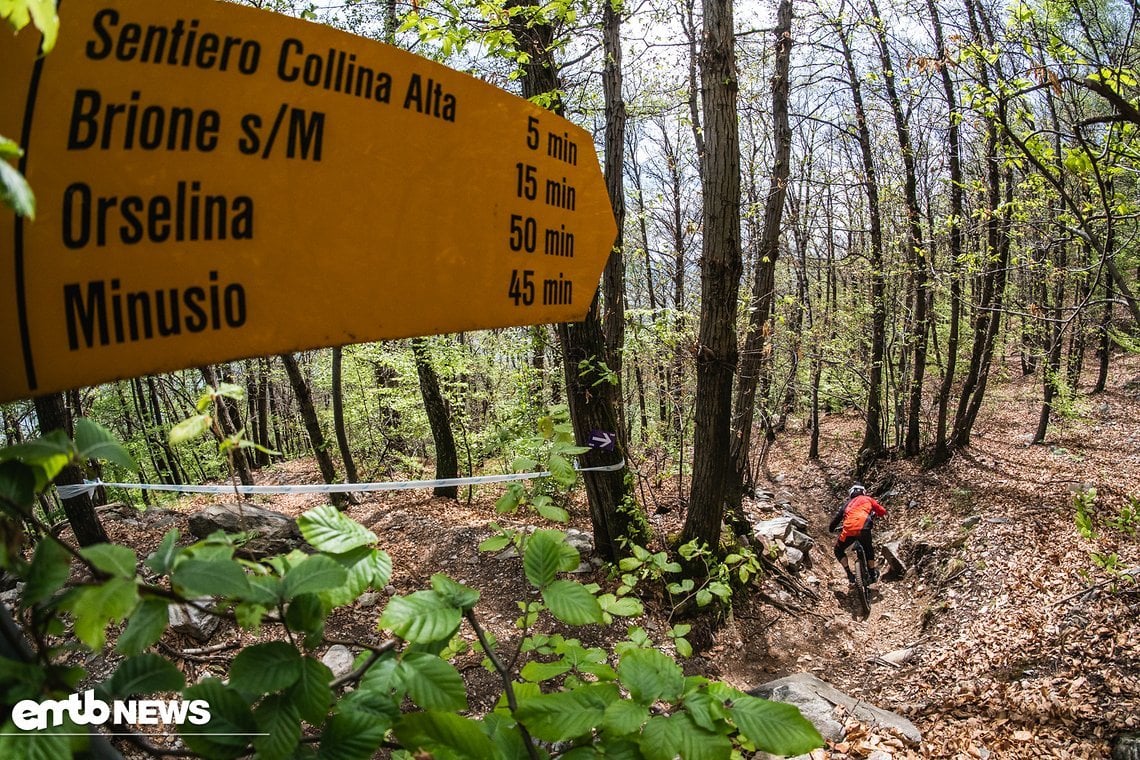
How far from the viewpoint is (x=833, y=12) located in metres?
9.09

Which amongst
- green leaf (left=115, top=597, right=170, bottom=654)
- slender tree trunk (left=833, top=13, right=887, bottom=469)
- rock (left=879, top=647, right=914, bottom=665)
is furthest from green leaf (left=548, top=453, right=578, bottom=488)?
slender tree trunk (left=833, top=13, right=887, bottom=469)

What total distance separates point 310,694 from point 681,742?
24.0 inches

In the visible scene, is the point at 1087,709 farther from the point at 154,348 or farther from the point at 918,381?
the point at 918,381

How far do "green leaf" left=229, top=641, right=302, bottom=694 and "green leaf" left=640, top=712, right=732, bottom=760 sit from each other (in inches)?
23.2

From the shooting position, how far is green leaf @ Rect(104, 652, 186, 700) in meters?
0.75

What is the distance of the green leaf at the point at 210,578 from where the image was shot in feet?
2.34

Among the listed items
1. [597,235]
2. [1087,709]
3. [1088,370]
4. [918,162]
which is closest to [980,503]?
[1087,709]

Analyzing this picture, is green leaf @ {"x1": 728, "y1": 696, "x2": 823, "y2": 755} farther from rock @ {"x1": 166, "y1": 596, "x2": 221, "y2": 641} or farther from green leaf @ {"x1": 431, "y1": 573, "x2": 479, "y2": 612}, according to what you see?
rock @ {"x1": 166, "y1": 596, "x2": 221, "y2": 641}

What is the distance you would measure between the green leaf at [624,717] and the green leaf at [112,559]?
77cm

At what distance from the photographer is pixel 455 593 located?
111cm

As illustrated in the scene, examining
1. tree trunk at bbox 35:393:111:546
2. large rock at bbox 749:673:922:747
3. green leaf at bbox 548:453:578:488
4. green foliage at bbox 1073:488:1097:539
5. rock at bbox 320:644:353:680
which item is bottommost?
large rock at bbox 749:673:922:747

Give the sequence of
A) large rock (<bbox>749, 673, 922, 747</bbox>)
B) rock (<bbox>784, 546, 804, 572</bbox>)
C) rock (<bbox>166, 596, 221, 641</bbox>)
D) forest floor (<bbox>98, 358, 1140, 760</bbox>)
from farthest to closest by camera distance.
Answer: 1. rock (<bbox>784, 546, 804, 572</bbox>)
2. rock (<bbox>166, 596, 221, 641</bbox>)
3. forest floor (<bbox>98, 358, 1140, 760</bbox>)
4. large rock (<bbox>749, 673, 922, 747</bbox>)

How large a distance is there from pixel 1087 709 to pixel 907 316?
34.7 feet

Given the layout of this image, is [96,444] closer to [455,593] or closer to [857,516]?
[455,593]
